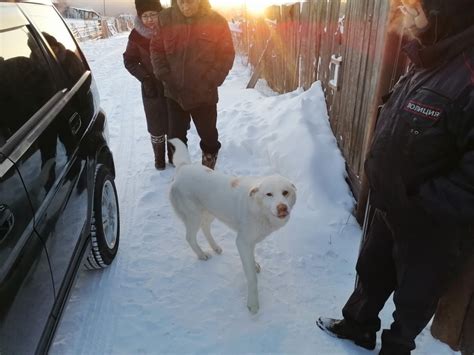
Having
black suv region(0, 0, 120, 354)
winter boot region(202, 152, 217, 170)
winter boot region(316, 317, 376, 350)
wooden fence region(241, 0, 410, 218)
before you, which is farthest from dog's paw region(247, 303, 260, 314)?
winter boot region(202, 152, 217, 170)

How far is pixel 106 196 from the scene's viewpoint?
3.41 meters

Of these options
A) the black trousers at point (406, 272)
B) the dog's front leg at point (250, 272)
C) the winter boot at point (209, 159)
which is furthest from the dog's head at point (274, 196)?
the winter boot at point (209, 159)

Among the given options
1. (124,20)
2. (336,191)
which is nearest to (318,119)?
(336,191)

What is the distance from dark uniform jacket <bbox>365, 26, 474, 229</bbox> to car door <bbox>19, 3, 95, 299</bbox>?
179 cm

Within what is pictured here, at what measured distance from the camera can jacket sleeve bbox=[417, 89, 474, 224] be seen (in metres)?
1.46

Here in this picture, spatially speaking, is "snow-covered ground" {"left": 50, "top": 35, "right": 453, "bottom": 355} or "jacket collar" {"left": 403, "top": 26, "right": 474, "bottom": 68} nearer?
"jacket collar" {"left": 403, "top": 26, "right": 474, "bottom": 68}

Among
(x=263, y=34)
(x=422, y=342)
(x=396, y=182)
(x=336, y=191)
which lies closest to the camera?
(x=396, y=182)

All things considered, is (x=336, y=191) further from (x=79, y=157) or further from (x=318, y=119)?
(x=79, y=157)

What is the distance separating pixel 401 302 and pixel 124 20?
58.2 m

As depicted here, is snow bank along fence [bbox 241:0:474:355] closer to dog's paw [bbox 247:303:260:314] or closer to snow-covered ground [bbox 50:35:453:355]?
snow-covered ground [bbox 50:35:453:355]

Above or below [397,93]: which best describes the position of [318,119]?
below

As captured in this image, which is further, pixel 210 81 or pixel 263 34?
pixel 263 34

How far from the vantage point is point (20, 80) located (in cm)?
212

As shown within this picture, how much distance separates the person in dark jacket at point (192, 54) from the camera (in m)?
4.07
